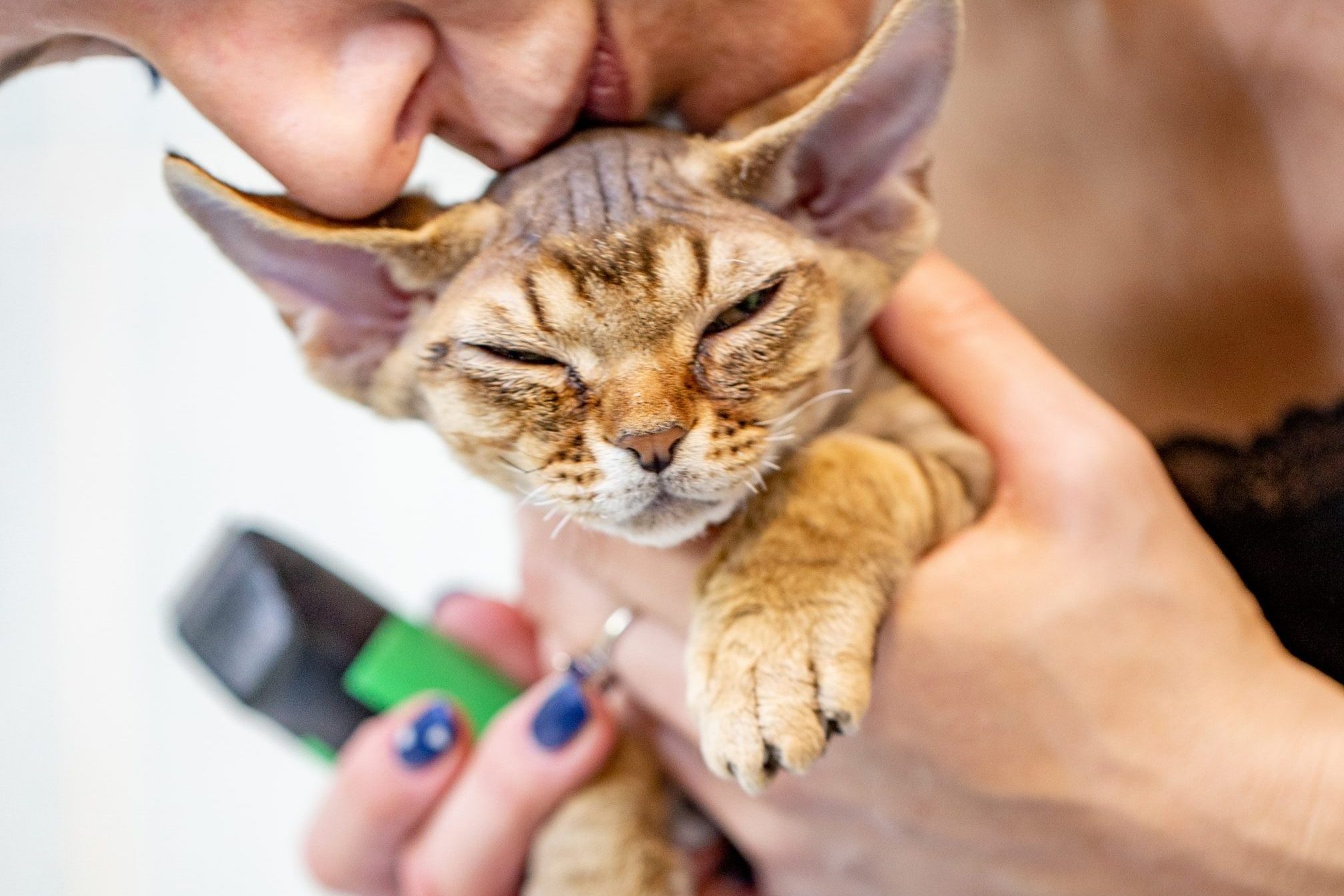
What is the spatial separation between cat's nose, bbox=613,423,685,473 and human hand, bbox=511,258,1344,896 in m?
0.26

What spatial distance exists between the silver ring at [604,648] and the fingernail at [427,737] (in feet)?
0.45

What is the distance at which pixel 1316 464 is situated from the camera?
91cm

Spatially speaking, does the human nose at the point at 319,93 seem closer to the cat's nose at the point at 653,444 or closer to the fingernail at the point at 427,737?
the cat's nose at the point at 653,444

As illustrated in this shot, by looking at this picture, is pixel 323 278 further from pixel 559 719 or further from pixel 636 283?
pixel 559 719

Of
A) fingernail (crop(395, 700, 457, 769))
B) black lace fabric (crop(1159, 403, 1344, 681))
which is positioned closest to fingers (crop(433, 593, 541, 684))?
fingernail (crop(395, 700, 457, 769))

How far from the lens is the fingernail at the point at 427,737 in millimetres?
1075

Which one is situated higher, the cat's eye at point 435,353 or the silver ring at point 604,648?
the cat's eye at point 435,353

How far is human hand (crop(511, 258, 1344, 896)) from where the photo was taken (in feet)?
2.75

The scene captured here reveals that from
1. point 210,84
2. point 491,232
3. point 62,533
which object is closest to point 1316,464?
point 491,232

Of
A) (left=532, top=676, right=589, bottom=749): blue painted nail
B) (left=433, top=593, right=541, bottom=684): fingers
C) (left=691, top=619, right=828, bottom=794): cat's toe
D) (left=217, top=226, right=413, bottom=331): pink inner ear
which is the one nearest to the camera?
(left=691, top=619, right=828, bottom=794): cat's toe

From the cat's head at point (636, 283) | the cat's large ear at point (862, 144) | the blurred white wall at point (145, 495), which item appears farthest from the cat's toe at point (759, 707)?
the blurred white wall at point (145, 495)

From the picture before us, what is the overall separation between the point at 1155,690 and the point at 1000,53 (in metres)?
0.72

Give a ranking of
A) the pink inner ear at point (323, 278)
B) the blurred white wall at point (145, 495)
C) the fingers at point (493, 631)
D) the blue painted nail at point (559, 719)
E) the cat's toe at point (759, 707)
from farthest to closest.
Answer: the blurred white wall at point (145, 495) → the fingers at point (493, 631) → the blue painted nail at point (559, 719) → the pink inner ear at point (323, 278) → the cat's toe at point (759, 707)

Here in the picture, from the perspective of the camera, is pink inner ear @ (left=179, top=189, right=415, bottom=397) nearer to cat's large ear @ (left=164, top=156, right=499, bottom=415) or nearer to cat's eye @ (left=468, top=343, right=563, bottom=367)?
cat's large ear @ (left=164, top=156, right=499, bottom=415)
